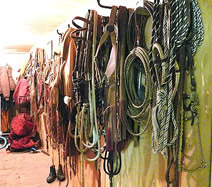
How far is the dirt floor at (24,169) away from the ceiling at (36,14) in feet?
6.88

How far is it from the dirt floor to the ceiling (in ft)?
6.88

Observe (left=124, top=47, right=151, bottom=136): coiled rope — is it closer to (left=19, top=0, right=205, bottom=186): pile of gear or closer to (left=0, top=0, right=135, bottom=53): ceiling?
(left=19, top=0, right=205, bottom=186): pile of gear

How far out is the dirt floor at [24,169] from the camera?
2966 mm

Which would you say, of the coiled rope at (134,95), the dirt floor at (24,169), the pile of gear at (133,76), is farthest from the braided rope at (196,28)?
the dirt floor at (24,169)

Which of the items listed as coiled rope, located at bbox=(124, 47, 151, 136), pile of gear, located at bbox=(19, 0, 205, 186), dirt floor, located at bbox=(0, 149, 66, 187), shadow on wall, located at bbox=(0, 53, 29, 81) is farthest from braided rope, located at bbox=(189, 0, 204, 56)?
shadow on wall, located at bbox=(0, 53, 29, 81)

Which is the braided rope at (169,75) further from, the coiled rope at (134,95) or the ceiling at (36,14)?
the ceiling at (36,14)

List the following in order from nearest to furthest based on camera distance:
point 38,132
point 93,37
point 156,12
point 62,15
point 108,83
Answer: point 156,12, point 108,83, point 93,37, point 62,15, point 38,132

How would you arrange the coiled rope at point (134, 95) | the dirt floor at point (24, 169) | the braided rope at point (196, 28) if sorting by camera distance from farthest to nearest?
the dirt floor at point (24, 169), the coiled rope at point (134, 95), the braided rope at point (196, 28)

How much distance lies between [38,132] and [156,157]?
3.70 metres

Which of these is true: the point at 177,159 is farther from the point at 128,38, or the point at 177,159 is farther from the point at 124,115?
the point at 128,38

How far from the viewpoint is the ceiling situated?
299cm

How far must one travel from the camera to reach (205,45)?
1037 millimetres

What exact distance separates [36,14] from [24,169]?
2355 mm

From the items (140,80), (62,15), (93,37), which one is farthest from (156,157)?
(62,15)
